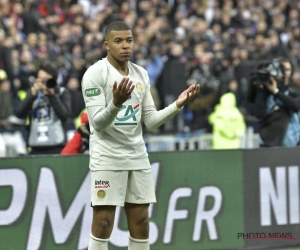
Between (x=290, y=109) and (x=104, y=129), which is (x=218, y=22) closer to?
(x=290, y=109)

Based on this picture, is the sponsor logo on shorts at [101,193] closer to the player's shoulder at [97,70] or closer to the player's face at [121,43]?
the player's shoulder at [97,70]

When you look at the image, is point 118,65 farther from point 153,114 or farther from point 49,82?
point 49,82

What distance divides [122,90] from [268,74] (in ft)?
13.9

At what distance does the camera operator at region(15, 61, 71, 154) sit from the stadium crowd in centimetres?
477

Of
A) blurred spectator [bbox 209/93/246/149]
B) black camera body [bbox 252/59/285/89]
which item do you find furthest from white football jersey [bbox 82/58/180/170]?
blurred spectator [bbox 209/93/246/149]

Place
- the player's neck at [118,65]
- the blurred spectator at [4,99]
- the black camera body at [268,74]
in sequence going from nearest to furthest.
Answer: the player's neck at [118,65] < the black camera body at [268,74] < the blurred spectator at [4,99]

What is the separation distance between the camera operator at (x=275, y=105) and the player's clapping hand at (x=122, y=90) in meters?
4.13

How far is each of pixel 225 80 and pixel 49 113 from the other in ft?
31.8

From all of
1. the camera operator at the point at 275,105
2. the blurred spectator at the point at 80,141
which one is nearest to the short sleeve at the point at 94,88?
the blurred spectator at the point at 80,141

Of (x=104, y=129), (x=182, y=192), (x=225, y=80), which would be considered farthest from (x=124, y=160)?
(x=225, y=80)

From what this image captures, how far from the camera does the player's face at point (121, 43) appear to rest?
770cm

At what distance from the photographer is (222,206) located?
1030 centimetres

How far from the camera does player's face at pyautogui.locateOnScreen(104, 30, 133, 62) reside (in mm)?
7699

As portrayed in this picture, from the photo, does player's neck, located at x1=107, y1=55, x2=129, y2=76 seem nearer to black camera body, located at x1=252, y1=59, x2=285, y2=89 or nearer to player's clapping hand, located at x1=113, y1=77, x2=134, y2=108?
player's clapping hand, located at x1=113, y1=77, x2=134, y2=108
